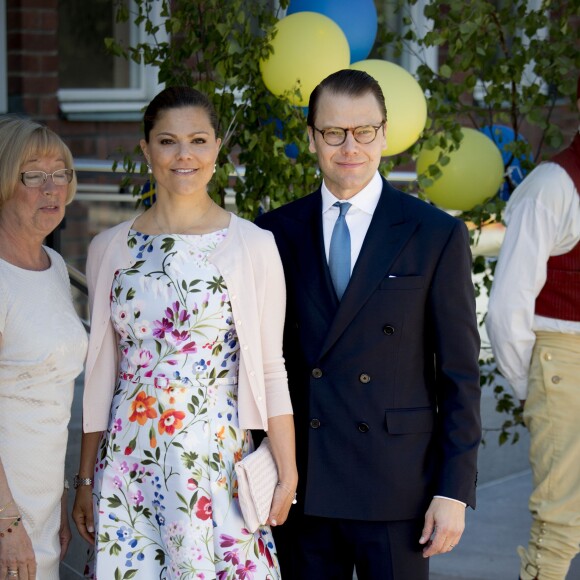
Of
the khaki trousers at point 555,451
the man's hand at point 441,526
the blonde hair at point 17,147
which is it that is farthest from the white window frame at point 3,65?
the man's hand at point 441,526

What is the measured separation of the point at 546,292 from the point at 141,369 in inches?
63.5

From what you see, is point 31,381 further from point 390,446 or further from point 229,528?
point 390,446

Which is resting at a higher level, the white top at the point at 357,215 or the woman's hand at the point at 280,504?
the white top at the point at 357,215

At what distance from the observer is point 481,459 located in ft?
19.9

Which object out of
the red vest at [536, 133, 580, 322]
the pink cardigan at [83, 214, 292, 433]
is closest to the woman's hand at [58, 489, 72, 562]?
the pink cardigan at [83, 214, 292, 433]

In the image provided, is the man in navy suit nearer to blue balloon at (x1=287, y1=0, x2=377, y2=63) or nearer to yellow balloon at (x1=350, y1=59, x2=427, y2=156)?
yellow balloon at (x1=350, y1=59, x2=427, y2=156)

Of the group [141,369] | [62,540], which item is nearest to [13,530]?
[62,540]

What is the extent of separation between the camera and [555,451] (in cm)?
401

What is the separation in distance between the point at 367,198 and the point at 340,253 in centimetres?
17

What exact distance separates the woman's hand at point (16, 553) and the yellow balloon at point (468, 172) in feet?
7.50

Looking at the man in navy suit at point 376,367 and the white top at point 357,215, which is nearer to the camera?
the man in navy suit at point 376,367

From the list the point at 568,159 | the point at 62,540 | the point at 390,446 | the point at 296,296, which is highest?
the point at 568,159

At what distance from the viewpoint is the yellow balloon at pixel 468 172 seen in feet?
15.1

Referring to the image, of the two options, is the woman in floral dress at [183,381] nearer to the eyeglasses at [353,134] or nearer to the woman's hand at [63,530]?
the woman's hand at [63,530]
